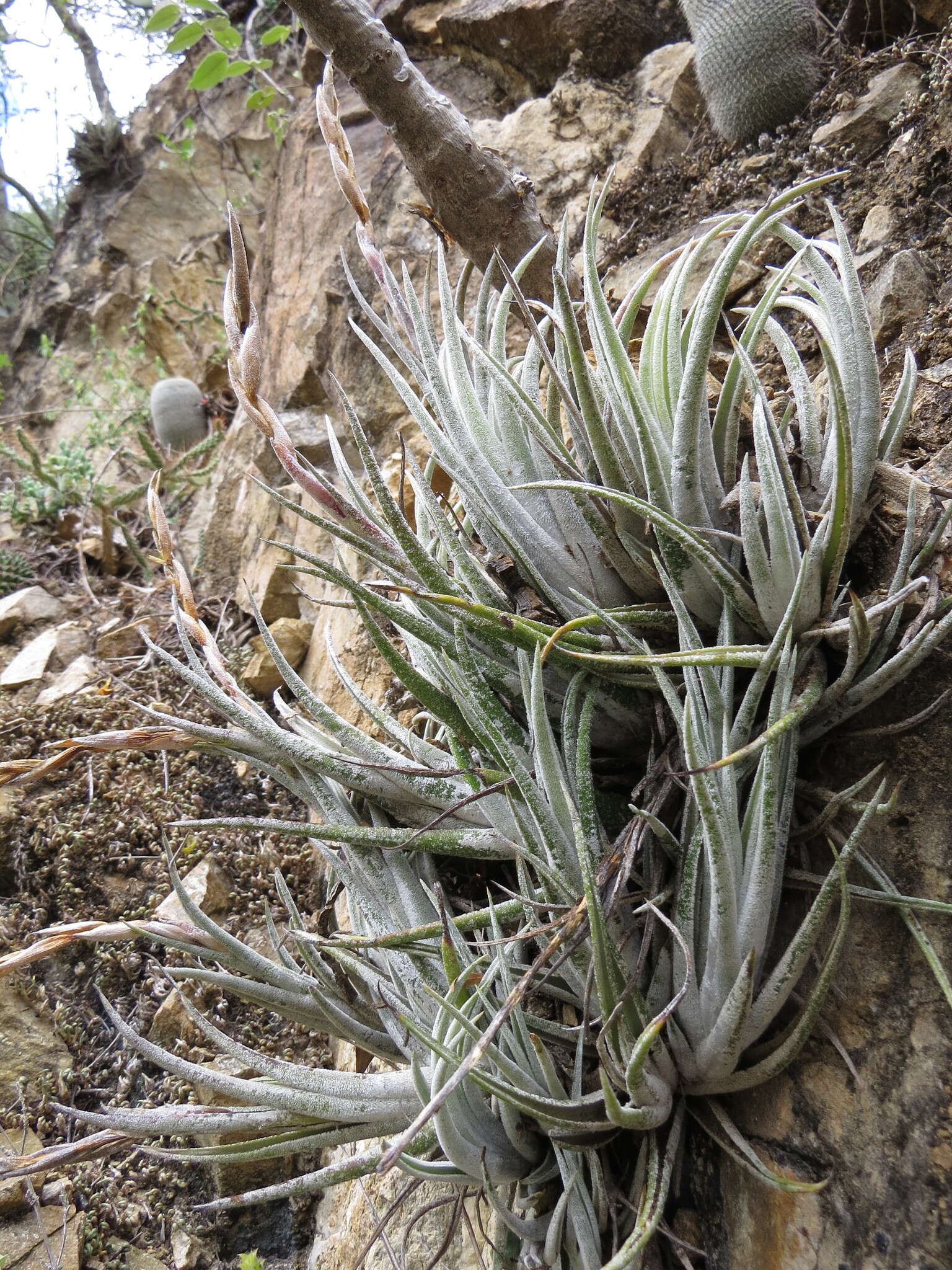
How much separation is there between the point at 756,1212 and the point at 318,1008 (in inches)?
20.0

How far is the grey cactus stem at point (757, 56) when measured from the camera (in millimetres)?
1763

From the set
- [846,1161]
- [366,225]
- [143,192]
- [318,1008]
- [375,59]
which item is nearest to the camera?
[846,1161]

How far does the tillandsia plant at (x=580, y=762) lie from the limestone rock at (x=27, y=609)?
1.52 m

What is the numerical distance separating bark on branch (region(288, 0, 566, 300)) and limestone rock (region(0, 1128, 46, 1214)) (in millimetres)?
1545

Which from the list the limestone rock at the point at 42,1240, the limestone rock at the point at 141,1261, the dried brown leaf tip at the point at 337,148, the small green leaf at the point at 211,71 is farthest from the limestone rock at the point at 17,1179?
the small green leaf at the point at 211,71

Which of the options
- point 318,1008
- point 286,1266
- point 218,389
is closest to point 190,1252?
point 286,1266

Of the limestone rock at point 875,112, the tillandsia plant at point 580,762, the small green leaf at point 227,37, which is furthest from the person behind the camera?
the small green leaf at point 227,37

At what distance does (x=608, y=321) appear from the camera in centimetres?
105

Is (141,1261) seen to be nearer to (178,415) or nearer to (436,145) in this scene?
(436,145)

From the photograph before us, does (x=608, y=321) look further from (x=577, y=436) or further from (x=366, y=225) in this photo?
(x=366, y=225)

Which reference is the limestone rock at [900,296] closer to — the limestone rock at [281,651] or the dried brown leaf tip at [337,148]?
the dried brown leaf tip at [337,148]

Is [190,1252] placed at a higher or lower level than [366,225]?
lower

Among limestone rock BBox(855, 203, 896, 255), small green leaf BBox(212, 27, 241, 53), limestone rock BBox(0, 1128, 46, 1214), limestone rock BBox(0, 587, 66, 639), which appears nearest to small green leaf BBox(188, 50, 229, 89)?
small green leaf BBox(212, 27, 241, 53)

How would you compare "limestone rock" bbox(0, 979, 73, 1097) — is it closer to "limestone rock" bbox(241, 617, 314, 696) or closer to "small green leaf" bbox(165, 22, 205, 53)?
"limestone rock" bbox(241, 617, 314, 696)
